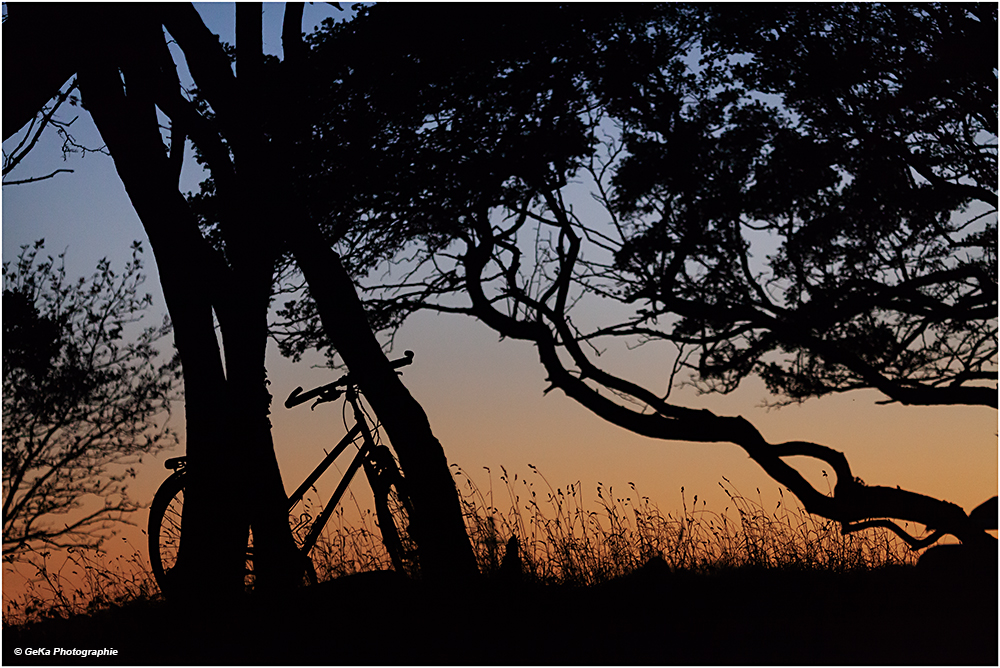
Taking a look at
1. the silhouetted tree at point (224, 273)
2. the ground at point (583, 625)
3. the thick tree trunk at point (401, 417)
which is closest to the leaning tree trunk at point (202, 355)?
the silhouetted tree at point (224, 273)

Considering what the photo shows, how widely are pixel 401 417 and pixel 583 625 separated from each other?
1.96 metres

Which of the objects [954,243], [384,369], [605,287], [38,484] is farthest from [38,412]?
[954,243]

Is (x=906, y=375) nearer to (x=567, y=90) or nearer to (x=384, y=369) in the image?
(x=567, y=90)

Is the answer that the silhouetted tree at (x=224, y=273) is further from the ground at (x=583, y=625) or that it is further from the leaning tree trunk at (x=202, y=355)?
the ground at (x=583, y=625)

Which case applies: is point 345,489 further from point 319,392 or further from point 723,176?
point 723,176

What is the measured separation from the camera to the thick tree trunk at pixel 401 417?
576 cm

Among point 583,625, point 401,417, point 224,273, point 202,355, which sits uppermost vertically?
point 224,273

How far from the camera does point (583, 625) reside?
528 centimetres

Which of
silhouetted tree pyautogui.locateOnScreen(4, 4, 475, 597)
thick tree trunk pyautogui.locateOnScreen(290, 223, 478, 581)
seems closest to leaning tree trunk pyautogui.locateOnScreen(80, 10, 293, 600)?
silhouetted tree pyautogui.locateOnScreen(4, 4, 475, 597)

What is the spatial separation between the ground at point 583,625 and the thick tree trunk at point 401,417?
0.29 m

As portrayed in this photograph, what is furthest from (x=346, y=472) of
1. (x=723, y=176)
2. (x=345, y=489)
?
(x=723, y=176)

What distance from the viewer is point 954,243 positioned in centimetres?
665

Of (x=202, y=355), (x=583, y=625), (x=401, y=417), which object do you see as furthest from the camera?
(x=401, y=417)

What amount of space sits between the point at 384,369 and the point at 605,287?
2.20 metres
